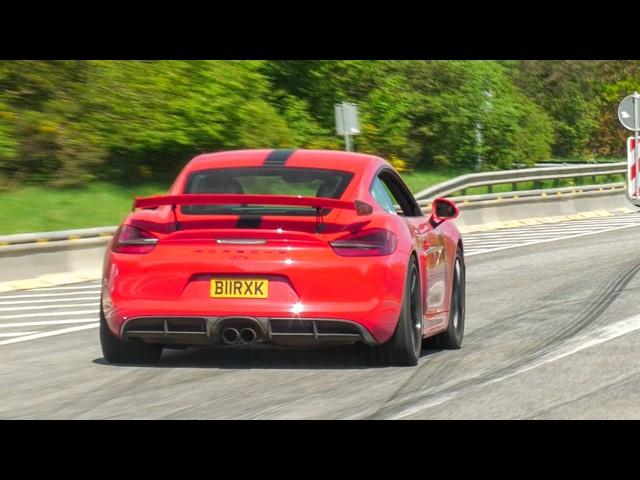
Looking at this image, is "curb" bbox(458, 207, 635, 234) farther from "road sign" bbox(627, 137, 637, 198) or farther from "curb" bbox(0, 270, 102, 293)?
"curb" bbox(0, 270, 102, 293)

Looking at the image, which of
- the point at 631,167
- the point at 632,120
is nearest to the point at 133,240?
the point at 631,167

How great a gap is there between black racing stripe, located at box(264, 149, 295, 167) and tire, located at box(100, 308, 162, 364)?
1370 mm

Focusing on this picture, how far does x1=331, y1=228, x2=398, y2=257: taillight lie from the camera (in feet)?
30.6

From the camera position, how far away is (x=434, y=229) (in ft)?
35.7

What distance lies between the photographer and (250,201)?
360 inches

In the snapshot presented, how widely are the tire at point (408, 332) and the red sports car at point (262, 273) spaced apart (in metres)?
0.01

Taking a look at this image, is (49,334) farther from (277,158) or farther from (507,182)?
(507,182)

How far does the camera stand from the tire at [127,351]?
9922mm

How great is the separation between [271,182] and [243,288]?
1127mm

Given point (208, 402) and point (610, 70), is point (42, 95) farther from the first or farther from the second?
point (610, 70)

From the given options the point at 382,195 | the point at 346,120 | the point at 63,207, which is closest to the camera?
the point at 382,195

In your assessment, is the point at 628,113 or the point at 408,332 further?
the point at 628,113

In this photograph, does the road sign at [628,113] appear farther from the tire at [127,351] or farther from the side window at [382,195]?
the tire at [127,351]

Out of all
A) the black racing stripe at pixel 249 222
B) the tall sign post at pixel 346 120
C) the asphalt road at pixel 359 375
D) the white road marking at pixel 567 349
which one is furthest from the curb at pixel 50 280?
the tall sign post at pixel 346 120
